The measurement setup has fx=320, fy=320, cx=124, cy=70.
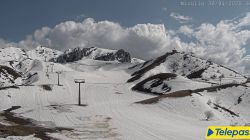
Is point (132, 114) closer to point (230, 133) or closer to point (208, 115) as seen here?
point (208, 115)

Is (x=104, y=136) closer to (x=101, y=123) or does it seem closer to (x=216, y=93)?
(x=101, y=123)

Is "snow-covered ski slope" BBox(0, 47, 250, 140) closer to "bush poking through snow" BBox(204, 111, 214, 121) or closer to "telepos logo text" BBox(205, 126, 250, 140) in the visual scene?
"bush poking through snow" BBox(204, 111, 214, 121)

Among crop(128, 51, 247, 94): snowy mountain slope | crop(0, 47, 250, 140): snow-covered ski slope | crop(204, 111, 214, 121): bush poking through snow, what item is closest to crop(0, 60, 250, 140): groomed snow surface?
crop(0, 47, 250, 140): snow-covered ski slope

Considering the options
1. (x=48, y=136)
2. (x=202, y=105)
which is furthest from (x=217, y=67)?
(x=48, y=136)

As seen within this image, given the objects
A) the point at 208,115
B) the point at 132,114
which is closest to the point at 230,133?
the point at 208,115

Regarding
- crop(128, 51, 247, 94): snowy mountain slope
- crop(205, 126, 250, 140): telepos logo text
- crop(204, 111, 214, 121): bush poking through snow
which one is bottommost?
crop(204, 111, 214, 121): bush poking through snow

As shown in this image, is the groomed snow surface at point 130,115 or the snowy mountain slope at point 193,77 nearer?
the groomed snow surface at point 130,115

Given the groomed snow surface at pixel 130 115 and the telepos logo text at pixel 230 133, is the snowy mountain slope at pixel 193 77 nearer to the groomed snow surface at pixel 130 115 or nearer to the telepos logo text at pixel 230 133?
the groomed snow surface at pixel 130 115

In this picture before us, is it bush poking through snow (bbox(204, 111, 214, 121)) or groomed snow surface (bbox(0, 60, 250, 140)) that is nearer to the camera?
groomed snow surface (bbox(0, 60, 250, 140))

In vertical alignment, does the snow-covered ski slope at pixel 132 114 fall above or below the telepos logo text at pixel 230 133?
below

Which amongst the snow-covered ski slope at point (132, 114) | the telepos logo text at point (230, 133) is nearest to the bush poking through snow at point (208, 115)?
the snow-covered ski slope at point (132, 114)

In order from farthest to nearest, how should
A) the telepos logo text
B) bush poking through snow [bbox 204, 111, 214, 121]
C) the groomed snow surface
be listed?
bush poking through snow [bbox 204, 111, 214, 121] < the groomed snow surface < the telepos logo text

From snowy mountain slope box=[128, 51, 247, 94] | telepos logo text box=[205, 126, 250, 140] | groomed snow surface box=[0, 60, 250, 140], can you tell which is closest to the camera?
telepos logo text box=[205, 126, 250, 140]

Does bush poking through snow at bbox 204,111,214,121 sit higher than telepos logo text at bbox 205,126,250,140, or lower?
lower
